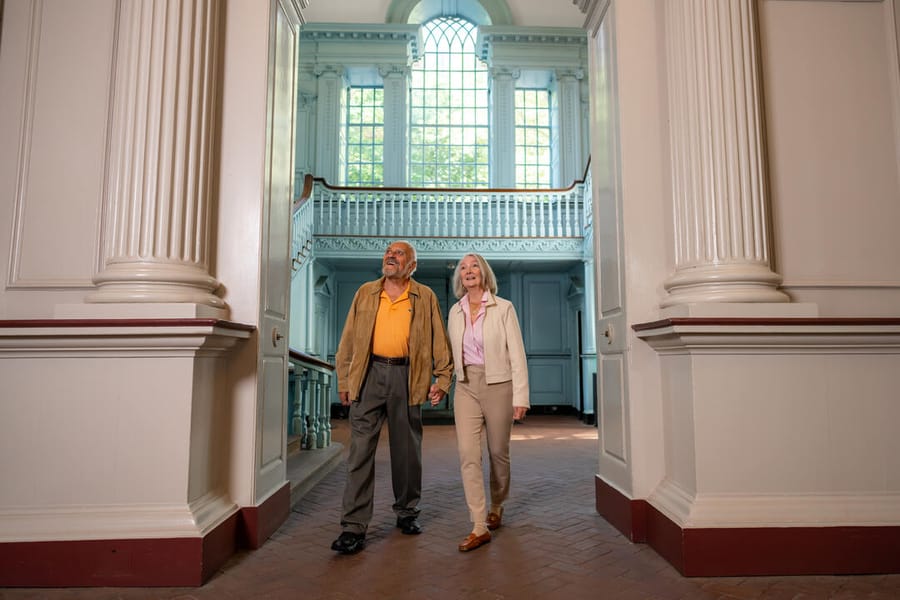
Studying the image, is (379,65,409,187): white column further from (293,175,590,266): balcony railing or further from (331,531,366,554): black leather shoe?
(331,531,366,554): black leather shoe

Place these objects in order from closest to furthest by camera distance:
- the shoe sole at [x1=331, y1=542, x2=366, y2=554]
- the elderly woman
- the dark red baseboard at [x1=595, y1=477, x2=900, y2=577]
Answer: the dark red baseboard at [x1=595, y1=477, x2=900, y2=577]
the shoe sole at [x1=331, y1=542, x2=366, y2=554]
the elderly woman

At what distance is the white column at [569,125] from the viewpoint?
13.6 meters

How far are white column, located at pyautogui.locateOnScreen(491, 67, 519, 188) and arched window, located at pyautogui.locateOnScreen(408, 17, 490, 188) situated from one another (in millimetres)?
515

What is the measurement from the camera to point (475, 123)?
1457 cm

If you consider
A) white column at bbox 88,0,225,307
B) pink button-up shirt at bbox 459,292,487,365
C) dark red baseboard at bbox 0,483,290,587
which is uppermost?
white column at bbox 88,0,225,307

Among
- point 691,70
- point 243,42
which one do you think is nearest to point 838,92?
point 691,70

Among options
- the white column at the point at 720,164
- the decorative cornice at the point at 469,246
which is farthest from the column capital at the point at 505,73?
the white column at the point at 720,164

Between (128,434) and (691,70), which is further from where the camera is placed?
(691,70)

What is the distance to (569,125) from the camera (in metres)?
13.8

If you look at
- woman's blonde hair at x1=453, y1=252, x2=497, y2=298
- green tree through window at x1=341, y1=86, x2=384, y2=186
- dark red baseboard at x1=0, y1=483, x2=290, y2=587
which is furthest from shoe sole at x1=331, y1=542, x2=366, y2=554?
green tree through window at x1=341, y1=86, x2=384, y2=186

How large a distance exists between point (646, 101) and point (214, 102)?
260cm

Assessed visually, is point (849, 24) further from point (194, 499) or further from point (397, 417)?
point (194, 499)

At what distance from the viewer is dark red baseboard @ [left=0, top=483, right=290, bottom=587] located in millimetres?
2699

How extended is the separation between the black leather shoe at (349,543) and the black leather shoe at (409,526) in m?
0.36
